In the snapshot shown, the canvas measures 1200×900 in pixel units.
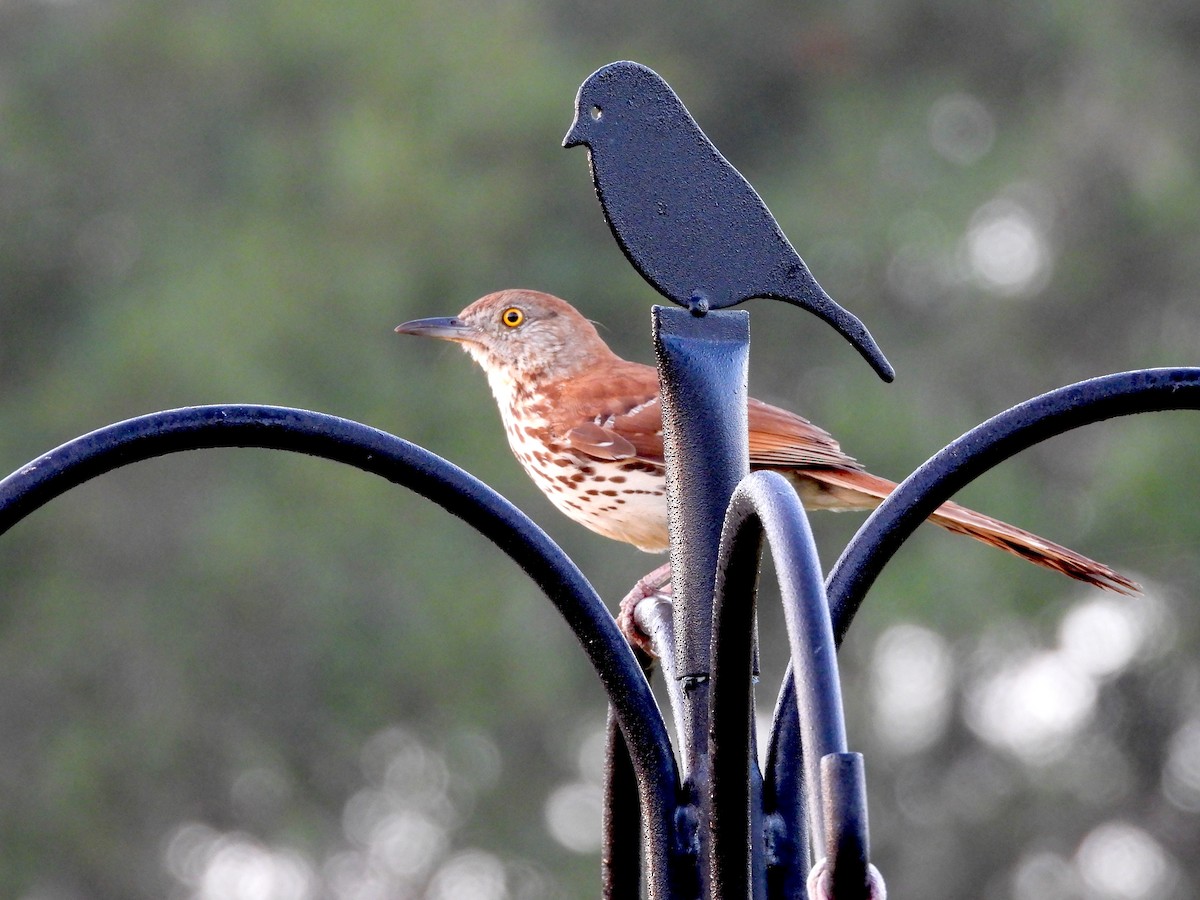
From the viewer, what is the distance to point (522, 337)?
4.65 metres

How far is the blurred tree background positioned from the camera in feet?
33.6

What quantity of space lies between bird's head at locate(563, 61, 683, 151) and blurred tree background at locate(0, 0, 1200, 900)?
23.7 ft

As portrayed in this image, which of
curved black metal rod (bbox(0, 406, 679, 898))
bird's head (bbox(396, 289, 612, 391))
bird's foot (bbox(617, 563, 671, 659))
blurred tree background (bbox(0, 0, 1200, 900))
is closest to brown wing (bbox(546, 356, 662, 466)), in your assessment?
bird's head (bbox(396, 289, 612, 391))

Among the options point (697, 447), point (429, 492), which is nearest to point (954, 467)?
point (697, 447)

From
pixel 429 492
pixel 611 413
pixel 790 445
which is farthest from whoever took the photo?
pixel 611 413

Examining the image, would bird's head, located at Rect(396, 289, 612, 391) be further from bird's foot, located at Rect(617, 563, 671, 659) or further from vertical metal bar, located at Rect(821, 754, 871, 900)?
vertical metal bar, located at Rect(821, 754, 871, 900)

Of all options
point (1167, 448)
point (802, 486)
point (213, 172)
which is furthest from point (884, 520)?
point (213, 172)

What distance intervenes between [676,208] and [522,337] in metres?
2.78

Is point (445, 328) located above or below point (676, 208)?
above

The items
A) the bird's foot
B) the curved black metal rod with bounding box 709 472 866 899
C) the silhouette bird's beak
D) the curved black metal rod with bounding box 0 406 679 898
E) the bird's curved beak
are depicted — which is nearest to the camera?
the curved black metal rod with bounding box 709 472 866 899

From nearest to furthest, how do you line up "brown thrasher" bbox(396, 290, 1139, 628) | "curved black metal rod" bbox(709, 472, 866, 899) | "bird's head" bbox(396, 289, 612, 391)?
1. "curved black metal rod" bbox(709, 472, 866, 899)
2. "brown thrasher" bbox(396, 290, 1139, 628)
3. "bird's head" bbox(396, 289, 612, 391)

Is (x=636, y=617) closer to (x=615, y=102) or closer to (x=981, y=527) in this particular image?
(x=615, y=102)

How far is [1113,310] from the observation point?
37.2 feet

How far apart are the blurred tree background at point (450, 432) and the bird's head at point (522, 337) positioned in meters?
4.56
